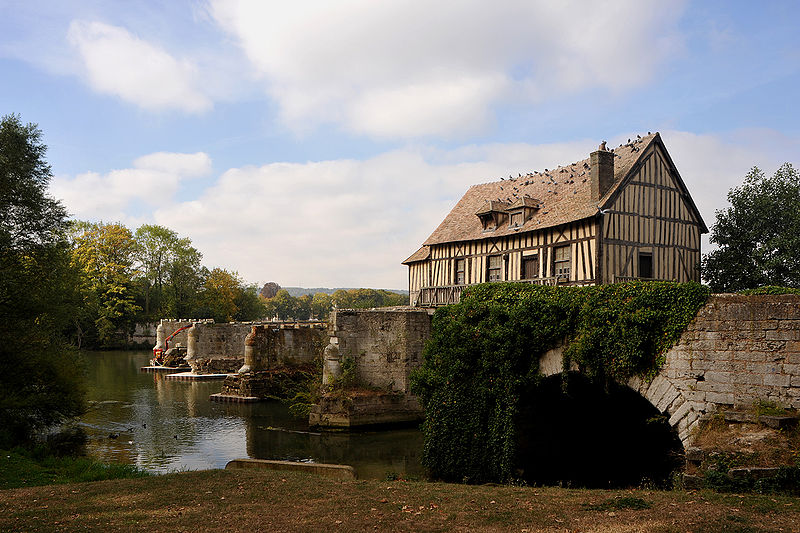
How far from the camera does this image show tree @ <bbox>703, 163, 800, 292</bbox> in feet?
66.3

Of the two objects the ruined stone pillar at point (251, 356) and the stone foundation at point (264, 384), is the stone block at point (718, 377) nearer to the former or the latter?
the stone foundation at point (264, 384)

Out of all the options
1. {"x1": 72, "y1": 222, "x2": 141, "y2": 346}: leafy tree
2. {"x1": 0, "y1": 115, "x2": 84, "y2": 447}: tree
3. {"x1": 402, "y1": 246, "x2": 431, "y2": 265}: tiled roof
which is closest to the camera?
{"x1": 0, "y1": 115, "x2": 84, "y2": 447}: tree

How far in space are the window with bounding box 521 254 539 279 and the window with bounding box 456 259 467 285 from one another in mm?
2508

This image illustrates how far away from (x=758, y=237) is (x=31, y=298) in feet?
70.2

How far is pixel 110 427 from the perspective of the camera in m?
15.6

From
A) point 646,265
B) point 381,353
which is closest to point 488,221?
point 646,265

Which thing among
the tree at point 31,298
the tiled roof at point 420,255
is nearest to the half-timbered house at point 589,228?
the tiled roof at point 420,255

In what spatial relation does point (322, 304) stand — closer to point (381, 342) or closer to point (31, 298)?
point (381, 342)

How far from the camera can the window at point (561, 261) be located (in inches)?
697

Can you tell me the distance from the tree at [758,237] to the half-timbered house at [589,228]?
2926 millimetres

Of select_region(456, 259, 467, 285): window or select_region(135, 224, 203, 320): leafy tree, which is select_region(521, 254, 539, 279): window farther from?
select_region(135, 224, 203, 320): leafy tree

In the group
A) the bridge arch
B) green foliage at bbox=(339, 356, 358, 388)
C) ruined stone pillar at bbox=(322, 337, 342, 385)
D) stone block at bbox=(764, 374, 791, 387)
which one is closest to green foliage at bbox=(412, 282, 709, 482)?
the bridge arch

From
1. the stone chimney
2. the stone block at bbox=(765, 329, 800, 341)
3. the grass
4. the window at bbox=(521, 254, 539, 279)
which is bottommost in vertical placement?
the grass

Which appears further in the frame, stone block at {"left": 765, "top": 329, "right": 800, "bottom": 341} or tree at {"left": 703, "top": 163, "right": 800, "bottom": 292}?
tree at {"left": 703, "top": 163, "right": 800, "bottom": 292}
